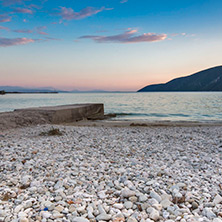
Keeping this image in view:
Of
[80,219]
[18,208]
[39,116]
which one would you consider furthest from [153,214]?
[39,116]

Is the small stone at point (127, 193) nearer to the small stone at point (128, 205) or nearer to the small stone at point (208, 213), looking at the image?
the small stone at point (128, 205)

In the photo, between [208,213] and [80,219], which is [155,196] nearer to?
[208,213]

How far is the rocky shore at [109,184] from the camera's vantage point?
327cm

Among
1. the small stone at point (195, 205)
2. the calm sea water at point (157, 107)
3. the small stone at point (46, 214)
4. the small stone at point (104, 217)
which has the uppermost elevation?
the small stone at point (46, 214)

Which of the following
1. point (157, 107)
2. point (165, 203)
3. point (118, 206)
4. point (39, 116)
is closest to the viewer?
point (118, 206)

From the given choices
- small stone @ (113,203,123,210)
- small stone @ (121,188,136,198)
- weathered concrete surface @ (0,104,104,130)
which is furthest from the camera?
weathered concrete surface @ (0,104,104,130)

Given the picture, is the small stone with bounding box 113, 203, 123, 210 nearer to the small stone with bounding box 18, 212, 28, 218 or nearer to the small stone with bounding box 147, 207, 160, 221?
the small stone with bounding box 147, 207, 160, 221

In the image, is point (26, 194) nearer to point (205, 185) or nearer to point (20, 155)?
point (20, 155)

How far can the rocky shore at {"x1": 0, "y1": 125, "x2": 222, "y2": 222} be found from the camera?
3270 mm

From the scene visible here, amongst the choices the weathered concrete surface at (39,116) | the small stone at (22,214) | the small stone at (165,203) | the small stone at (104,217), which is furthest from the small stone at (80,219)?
the weathered concrete surface at (39,116)

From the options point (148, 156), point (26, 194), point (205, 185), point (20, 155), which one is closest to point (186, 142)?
point (148, 156)

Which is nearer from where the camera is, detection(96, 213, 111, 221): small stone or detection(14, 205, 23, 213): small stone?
detection(96, 213, 111, 221): small stone

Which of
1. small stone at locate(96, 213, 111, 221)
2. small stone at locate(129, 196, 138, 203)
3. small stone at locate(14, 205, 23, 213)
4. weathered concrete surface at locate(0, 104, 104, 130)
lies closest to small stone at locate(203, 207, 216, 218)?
small stone at locate(129, 196, 138, 203)

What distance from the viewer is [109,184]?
169 inches
